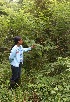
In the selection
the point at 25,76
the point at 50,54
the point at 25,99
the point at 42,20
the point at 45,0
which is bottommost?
the point at 25,99

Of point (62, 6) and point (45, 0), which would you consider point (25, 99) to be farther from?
point (45, 0)

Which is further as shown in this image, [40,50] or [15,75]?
[40,50]

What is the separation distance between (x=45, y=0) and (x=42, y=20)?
1115 mm

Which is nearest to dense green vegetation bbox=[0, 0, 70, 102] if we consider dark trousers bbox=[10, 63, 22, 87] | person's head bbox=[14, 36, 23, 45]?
dark trousers bbox=[10, 63, 22, 87]

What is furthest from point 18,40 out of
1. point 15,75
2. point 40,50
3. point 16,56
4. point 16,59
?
point 40,50

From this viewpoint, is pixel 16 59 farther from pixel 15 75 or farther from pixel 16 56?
pixel 15 75

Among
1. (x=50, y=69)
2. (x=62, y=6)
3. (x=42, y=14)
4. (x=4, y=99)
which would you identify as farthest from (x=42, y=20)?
(x=4, y=99)

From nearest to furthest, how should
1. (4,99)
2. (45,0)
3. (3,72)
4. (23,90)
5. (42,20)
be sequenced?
(4,99)
(23,90)
(3,72)
(42,20)
(45,0)

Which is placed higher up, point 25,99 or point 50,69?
point 50,69

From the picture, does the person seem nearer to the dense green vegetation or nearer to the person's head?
the person's head

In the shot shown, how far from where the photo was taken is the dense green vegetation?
27.1 feet

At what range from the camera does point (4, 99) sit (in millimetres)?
8055

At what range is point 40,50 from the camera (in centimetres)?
940

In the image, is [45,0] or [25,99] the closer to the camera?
[25,99]
